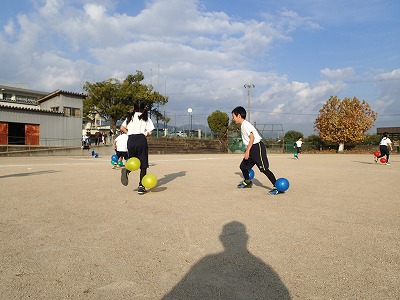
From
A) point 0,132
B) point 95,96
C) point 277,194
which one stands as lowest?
point 277,194

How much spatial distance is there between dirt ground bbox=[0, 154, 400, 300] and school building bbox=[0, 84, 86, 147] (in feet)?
79.1

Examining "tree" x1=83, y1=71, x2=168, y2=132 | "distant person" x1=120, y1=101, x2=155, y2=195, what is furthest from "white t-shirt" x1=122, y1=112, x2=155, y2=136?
"tree" x1=83, y1=71, x2=168, y2=132

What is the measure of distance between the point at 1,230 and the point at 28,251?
0.91m

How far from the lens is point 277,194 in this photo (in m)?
6.07

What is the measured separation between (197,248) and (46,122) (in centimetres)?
2882

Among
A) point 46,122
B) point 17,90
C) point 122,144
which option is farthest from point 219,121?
point 122,144

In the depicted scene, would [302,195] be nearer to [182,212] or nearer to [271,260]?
[182,212]

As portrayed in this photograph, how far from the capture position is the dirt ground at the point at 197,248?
2.12 m

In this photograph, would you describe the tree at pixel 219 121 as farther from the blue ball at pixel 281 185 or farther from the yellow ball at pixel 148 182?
the yellow ball at pixel 148 182

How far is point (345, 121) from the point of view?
39.0 metres

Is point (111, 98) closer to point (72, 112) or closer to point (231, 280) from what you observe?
point (72, 112)

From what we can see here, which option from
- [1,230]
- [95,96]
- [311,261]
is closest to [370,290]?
[311,261]

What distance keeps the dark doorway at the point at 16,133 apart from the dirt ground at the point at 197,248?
→ 24341 millimetres

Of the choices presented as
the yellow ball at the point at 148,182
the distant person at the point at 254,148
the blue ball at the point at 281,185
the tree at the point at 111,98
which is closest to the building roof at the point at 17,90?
the tree at the point at 111,98
